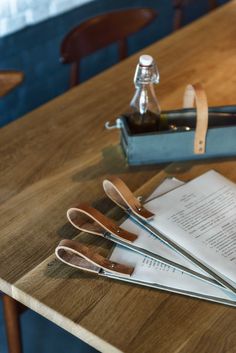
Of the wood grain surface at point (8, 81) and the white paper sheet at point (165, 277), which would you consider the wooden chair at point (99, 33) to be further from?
the white paper sheet at point (165, 277)

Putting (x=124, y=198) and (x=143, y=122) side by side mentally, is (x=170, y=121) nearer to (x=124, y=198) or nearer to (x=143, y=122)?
(x=143, y=122)

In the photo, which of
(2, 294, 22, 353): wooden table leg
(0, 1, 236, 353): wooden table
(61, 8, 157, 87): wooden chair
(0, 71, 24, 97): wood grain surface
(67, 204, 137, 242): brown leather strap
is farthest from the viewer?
(61, 8, 157, 87): wooden chair

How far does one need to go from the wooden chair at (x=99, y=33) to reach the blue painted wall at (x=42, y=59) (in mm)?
486

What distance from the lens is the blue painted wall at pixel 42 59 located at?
7.36 feet

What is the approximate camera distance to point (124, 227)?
101 centimetres

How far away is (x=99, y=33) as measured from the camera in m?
1.84

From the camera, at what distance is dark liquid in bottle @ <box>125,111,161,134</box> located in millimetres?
1171

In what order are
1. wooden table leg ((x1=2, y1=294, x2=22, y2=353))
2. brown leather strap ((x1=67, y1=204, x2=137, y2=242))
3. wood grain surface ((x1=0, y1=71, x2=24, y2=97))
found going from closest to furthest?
brown leather strap ((x1=67, y1=204, x2=137, y2=242)), wooden table leg ((x1=2, y1=294, x2=22, y2=353)), wood grain surface ((x1=0, y1=71, x2=24, y2=97))

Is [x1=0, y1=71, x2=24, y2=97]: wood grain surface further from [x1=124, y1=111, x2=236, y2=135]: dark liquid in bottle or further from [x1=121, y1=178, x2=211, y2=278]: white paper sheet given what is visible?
[x1=121, y1=178, x2=211, y2=278]: white paper sheet

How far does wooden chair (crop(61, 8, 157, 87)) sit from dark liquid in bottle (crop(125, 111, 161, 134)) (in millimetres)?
631

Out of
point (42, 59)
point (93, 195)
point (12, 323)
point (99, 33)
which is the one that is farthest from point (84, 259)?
point (42, 59)

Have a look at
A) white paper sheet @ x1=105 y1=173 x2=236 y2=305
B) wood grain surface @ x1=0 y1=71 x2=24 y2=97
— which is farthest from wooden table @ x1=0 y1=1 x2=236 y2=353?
wood grain surface @ x1=0 y1=71 x2=24 y2=97

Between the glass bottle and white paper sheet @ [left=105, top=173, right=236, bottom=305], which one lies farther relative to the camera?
the glass bottle

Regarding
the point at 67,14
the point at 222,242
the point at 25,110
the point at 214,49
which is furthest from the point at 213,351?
the point at 67,14
